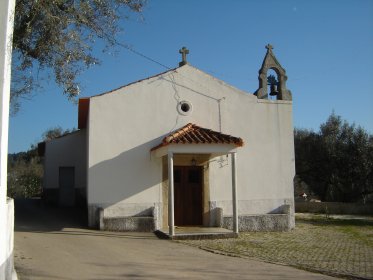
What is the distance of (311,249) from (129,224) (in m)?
5.84

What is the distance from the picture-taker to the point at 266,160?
1644 centimetres

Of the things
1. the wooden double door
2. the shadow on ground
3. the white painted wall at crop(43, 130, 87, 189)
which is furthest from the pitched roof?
→ the white painted wall at crop(43, 130, 87, 189)

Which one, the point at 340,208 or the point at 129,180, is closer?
the point at 129,180

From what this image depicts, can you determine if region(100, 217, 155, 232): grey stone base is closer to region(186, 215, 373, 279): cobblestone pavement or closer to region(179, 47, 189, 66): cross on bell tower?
region(186, 215, 373, 279): cobblestone pavement

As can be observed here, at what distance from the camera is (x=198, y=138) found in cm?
1402

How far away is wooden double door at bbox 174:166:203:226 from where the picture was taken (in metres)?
15.6

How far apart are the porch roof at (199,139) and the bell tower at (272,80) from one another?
139 inches

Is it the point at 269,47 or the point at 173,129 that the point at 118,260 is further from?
the point at 269,47

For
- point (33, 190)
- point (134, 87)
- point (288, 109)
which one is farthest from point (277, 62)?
point (33, 190)

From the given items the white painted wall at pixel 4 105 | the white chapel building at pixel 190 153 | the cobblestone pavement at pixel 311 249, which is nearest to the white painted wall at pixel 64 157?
the white chapel building at pixel 190 153

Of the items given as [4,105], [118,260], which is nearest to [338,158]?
[118,260]

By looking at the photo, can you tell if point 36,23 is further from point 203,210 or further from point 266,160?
point 266,160

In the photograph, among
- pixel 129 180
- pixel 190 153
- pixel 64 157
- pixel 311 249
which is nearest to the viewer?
pixel 311 249

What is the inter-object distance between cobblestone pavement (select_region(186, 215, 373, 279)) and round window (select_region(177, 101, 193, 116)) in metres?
4.76
